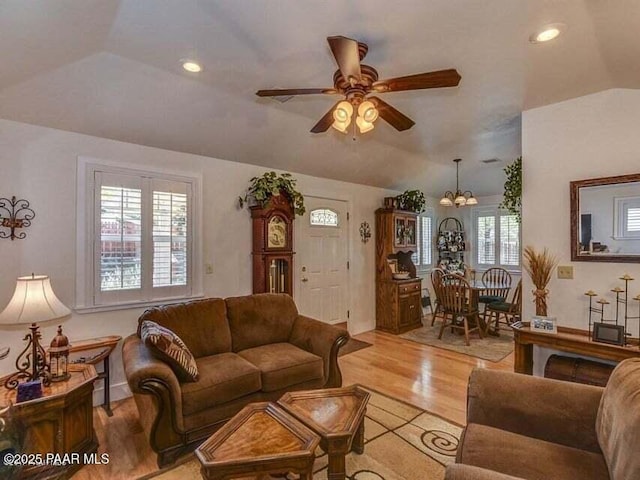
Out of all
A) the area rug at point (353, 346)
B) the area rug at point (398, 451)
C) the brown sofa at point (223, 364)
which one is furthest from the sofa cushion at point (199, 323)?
the area rug at point (353, 346)

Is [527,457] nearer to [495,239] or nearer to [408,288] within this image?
[408,288]

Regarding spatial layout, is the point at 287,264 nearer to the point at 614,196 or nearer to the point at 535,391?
the point at 535,391

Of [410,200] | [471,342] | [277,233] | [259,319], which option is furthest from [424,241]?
[259,319]

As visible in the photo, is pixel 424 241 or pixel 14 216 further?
pixel 424 241

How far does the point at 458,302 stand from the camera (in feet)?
16.2

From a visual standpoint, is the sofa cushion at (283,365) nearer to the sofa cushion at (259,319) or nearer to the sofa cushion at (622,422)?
the sofa cushion at (259,319)

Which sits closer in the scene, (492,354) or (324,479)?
(324,479)

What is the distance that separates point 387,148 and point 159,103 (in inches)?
117

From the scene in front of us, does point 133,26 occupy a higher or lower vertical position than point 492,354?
higher

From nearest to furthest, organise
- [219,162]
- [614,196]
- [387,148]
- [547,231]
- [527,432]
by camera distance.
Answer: [527,432] → [614,196] → [547,231] → [219,162] → [387,148]

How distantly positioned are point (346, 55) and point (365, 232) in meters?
4.02

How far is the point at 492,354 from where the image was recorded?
14.3 ft

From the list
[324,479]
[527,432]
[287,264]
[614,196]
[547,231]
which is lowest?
[324,479]

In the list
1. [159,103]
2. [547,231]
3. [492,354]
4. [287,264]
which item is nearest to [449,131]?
[547,231]
